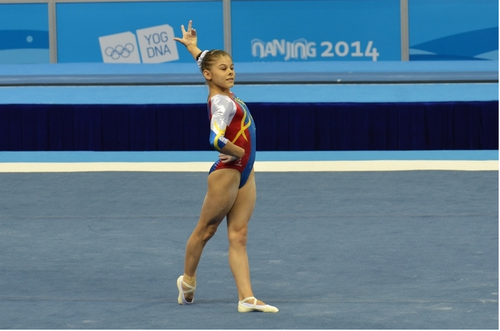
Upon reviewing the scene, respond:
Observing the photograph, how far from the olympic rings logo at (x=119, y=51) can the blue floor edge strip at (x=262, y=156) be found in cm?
Result: 470

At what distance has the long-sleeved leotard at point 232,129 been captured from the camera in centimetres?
402

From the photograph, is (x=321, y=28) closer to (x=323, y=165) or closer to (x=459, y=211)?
(x=323, y=165)

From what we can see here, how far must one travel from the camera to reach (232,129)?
414 centimetres

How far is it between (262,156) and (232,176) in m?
5.61

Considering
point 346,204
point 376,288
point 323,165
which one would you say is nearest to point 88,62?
point 323,165

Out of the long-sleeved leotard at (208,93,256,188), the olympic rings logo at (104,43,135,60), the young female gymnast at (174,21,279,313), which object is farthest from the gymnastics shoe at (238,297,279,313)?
the olympic rings logo at (104,43,135,60)

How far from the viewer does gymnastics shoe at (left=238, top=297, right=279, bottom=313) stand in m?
4.14

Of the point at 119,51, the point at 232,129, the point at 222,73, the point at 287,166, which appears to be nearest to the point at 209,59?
the point at 222,73

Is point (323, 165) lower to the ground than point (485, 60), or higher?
lower

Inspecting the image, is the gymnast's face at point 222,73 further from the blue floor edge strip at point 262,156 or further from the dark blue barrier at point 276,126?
the dark blue barrier at point 276,126

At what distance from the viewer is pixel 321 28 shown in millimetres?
14242

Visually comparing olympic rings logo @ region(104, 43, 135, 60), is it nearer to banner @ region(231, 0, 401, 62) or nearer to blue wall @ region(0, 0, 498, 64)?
blue wall @ region(0, 0, 498, 64)

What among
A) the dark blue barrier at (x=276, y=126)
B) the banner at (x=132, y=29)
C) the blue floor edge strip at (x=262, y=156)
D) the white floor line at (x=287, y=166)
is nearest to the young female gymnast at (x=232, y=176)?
the white floor line at (x=287, y=166)

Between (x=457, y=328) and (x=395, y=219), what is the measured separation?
2496 mm
